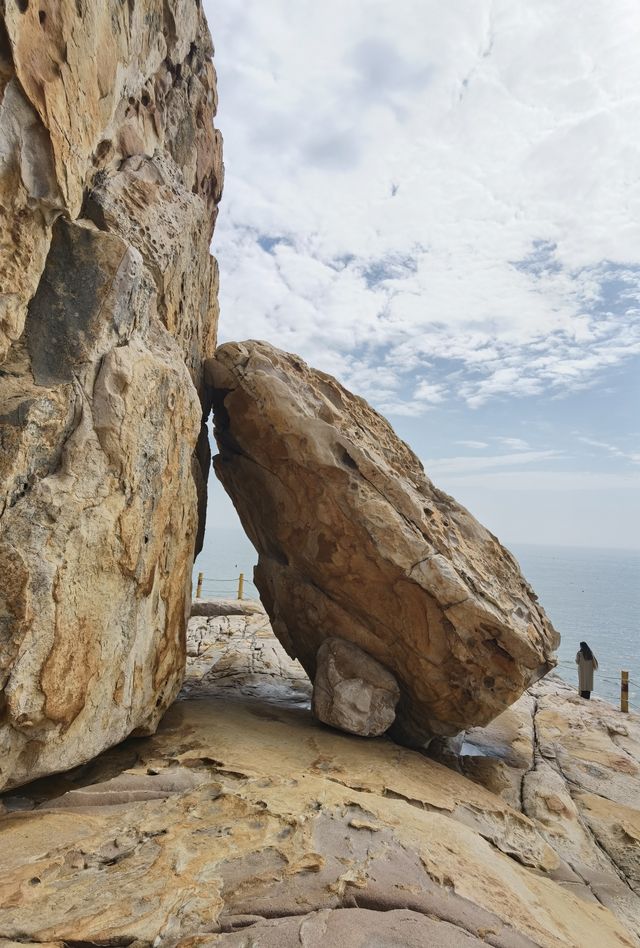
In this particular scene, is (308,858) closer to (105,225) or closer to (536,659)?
(536,659)

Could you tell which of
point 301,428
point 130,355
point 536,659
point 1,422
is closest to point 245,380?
point 301,428

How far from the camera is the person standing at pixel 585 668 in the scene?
13.5 m

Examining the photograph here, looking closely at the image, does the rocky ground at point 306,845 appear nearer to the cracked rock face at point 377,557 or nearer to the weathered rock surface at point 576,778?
the weathered rock surface at point 576,778

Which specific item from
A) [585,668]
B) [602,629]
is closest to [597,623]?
[602,629]

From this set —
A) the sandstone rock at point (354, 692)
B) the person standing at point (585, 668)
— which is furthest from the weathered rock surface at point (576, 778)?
the sandstone rock at point (354, 692)

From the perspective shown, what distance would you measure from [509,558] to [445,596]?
256cm

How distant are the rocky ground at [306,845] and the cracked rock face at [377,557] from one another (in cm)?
137

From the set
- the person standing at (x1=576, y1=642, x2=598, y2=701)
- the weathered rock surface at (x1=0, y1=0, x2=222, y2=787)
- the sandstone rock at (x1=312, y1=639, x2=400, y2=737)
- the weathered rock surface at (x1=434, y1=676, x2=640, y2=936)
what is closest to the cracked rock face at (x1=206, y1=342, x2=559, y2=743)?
the sandstone rock at (x1=312, y1=639, x2=400, y2=737)

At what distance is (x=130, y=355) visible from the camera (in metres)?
6.07

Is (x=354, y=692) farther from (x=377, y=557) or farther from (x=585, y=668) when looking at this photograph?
(x=585, y=668)

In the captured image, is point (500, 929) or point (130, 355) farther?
point (130, 355)

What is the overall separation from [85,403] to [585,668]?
13775 mm

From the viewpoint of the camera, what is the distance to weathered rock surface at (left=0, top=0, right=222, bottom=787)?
181 inches

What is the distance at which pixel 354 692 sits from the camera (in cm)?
834
